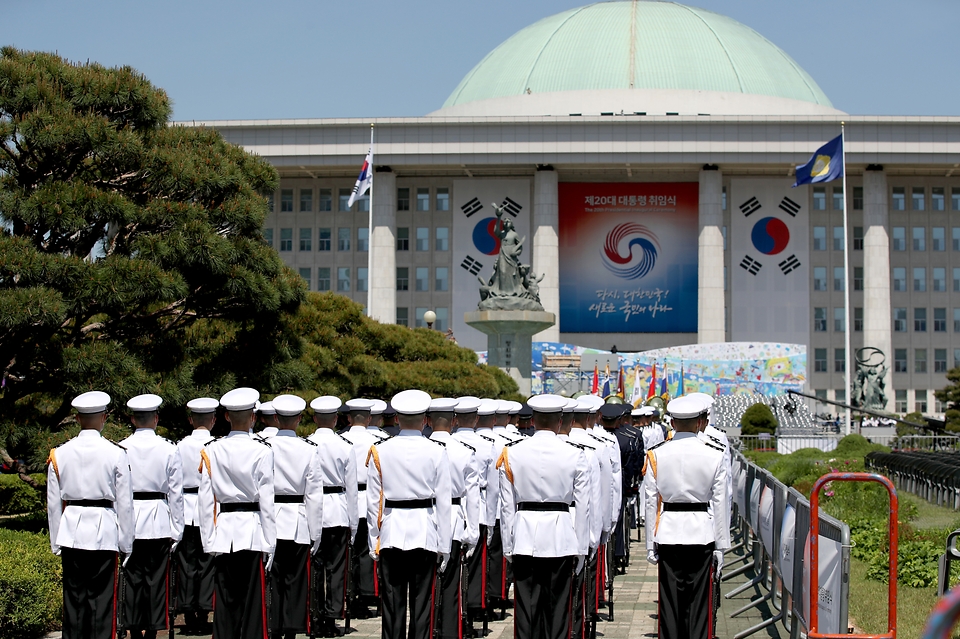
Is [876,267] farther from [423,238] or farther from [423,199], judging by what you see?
[423,199]

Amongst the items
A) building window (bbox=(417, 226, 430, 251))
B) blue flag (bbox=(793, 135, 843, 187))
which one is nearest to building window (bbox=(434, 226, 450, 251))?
building window (bbox=(417, 226, 430, 251))

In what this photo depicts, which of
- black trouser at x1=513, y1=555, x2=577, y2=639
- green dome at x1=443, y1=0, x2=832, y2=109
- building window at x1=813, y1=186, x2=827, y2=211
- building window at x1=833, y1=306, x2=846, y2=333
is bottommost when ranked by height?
black trouser at x1=513, y1=555, x2=577, y2=639

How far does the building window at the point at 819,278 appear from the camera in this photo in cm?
7288

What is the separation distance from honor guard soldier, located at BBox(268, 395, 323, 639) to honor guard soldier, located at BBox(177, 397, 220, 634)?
0.84 m

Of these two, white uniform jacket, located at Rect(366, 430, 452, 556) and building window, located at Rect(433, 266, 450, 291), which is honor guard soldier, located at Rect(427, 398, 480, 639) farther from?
building window, located at Rect(433, 266, 450, 291)

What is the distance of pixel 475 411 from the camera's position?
11.3m

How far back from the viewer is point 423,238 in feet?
245

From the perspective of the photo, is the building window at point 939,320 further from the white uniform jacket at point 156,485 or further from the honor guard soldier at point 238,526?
the honor guard soldier at point 238,526

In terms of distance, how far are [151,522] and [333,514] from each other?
1692 millimetres

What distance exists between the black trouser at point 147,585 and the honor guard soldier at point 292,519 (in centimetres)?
93

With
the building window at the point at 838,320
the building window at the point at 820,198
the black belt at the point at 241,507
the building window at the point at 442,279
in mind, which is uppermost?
the building window at the point at 820,198

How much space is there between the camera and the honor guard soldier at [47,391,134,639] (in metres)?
8.81

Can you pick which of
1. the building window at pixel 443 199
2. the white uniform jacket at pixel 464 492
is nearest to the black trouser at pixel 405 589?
the white uniform jacket at pixel 464 492

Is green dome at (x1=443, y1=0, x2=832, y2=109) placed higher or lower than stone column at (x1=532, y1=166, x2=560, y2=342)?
higher
